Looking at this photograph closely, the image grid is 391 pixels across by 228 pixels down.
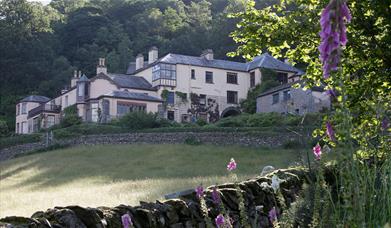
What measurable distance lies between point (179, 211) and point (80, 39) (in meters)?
86.2

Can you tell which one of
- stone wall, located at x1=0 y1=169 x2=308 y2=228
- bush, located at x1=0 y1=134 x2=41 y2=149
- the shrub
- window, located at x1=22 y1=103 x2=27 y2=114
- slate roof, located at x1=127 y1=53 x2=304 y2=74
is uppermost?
slate roof, located at x1=127 y1=53 x2=304 y2=74

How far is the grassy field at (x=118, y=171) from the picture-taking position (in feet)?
62.3

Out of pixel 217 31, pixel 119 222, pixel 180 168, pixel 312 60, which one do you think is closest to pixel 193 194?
pixel 119 222

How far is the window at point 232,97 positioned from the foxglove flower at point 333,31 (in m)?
55.4

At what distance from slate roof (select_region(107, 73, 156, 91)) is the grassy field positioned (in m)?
15.5

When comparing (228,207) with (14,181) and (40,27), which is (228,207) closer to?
(14,181)

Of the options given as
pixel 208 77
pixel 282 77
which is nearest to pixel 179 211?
pixel 208 77

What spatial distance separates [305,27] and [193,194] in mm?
5069

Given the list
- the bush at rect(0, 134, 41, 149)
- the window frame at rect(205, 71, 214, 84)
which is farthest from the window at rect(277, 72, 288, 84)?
the bush at rect(0, 134, 41, 149)

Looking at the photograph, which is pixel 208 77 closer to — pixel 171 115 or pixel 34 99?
pixel 171 115

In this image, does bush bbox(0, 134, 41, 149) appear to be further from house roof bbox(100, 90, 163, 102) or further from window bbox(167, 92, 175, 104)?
window bbox(167, 92, 175, 104)

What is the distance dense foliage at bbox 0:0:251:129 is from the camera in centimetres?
7831

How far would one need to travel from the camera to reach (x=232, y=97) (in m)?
58.1

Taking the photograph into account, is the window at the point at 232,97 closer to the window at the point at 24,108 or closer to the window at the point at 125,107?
the window at the point at 125,107
